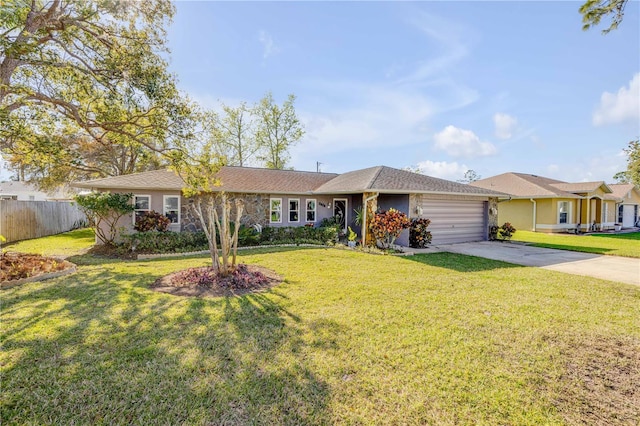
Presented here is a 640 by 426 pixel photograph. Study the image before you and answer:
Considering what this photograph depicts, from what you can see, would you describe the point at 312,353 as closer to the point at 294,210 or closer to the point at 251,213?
the point at 251,213

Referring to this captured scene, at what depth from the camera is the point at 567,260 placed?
32.9 ft

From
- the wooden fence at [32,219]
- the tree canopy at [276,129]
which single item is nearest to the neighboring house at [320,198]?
the wooden fence at [32,219]

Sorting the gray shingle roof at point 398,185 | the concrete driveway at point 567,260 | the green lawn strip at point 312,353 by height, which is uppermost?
the gray shingle roof at point 398,185

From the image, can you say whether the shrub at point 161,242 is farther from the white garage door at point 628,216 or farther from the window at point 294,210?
the white garage door at point 628,216

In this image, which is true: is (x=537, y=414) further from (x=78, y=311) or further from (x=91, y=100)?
(x=91, y=100)

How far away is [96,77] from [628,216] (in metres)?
42.6

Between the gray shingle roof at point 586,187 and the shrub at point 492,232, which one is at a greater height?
the gray shingle roof at point 586,187

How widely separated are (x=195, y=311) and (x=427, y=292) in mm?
4711

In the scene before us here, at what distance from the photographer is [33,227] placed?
47.5ft

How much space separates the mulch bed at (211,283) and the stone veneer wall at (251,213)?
6.62 meters

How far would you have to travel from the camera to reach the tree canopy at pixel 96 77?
8.78m

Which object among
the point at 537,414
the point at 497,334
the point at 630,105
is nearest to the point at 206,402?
the point at 537,414

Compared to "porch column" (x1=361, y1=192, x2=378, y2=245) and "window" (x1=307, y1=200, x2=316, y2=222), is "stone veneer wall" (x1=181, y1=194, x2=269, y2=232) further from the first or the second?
"porch column" (x1=361, y1=192, x2=378, y2=245)

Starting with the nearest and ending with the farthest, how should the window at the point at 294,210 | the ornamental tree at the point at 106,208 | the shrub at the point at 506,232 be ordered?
the ornamental tree at the point at 106,208
the shrub at the point at 506,232
the window at the point at 294,210
